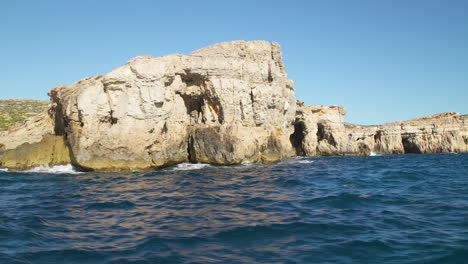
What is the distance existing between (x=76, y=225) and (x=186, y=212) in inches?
113

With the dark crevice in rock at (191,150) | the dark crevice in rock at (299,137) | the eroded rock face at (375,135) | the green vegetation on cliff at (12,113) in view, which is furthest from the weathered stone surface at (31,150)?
the dark crevice in rock at (299,137)

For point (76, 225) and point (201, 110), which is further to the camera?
point (201, 110)

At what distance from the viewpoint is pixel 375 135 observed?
5894 cm

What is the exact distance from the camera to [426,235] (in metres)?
6.85

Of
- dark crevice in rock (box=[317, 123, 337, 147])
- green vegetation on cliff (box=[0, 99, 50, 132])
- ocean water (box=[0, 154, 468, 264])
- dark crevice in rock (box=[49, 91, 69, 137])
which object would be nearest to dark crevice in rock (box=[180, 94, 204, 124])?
dark crevice in rock (box=[49, 91, 69, 137])

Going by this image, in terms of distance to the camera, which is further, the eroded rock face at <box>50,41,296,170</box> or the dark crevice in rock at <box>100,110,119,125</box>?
the dark crevice in rock at <box>100,110,119,125</box>

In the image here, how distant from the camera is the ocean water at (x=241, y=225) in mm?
5945

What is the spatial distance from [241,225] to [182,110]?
22704mm

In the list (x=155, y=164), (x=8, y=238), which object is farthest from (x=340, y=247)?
(x=155, y=164)

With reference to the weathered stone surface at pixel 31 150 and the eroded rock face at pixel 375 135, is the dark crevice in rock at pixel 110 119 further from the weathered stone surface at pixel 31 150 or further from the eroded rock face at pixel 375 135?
the eroded rock face at pixel 375 135

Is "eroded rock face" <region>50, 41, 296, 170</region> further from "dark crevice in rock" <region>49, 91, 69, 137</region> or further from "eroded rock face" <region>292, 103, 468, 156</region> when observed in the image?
"eroded rock face" <region>292, 103, 468, 156</region>

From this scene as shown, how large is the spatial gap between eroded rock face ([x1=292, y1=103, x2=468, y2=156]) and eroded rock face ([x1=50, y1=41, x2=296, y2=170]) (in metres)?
16.5

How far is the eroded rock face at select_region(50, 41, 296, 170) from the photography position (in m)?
24.1

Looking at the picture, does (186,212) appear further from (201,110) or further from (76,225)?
(201,110)
